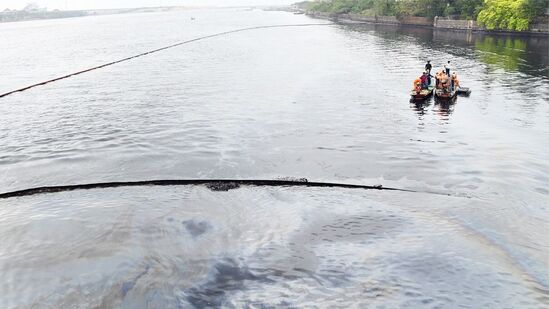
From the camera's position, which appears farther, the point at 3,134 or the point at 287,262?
the point at 3,134

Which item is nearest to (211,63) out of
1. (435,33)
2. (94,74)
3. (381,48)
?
(94,74)

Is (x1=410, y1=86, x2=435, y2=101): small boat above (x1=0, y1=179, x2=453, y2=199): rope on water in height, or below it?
above

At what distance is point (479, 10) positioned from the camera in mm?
82875

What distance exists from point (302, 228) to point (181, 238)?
3756 mm

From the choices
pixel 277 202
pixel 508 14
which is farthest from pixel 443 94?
pixel 508 14

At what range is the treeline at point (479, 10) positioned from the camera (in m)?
69.8

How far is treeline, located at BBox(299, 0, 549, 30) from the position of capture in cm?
6981

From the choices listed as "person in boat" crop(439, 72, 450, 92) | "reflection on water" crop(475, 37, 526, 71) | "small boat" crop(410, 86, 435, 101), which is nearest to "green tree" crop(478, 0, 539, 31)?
"reflection on water" crop(475, 37, 526, 71)

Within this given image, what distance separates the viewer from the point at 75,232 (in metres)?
13.9

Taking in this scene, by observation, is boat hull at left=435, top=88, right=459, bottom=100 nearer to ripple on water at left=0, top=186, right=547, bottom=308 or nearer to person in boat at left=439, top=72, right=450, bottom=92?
person in boat at left=439, top=72, right=450, bottom=92

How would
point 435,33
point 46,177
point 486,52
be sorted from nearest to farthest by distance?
point 46,177, point 486,52, point 435,33

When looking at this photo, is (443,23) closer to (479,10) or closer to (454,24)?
(454,24)

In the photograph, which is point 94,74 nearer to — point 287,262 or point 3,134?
point 3,134

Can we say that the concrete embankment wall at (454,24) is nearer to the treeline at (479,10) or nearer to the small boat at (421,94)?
the treeline at (479,10)
